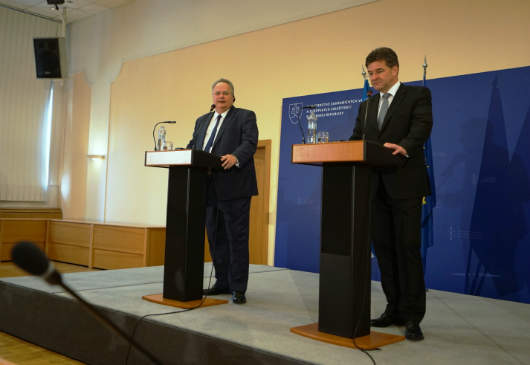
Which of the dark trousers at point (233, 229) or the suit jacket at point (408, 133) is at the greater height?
the suit jacket at point (408, 133)

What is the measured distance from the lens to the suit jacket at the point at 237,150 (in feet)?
9.33

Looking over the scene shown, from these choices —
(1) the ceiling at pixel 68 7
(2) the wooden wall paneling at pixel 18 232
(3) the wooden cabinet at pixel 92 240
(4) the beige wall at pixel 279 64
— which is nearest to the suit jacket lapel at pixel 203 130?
(4) the beige wall at pixel 279 64

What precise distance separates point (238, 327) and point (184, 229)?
27.3 inches

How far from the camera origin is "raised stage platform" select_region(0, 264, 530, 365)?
1.90 meters

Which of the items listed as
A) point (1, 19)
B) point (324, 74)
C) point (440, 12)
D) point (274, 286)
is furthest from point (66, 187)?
point (440, 12)

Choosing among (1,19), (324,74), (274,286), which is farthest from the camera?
(1,19)

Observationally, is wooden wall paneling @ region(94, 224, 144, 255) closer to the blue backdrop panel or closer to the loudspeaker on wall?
the loudspeaker on wall

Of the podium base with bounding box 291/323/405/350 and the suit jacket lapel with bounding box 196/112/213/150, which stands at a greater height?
the suit jacket lapel with bounding box 196/112/213/150

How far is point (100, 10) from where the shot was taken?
26.2 feet

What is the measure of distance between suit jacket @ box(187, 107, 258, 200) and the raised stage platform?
66 centimetres

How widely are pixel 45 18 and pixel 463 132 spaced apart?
7.23 m

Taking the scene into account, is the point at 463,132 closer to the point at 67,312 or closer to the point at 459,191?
the point at 459,191

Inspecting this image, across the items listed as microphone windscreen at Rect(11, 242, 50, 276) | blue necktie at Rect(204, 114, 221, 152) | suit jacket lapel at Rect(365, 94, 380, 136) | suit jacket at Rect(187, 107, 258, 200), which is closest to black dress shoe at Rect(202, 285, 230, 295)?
suit jacket at Rect(187, 107, 258, 200)

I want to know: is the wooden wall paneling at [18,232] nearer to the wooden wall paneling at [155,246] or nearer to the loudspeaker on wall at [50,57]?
the wooden wall paneling at [155,246]
